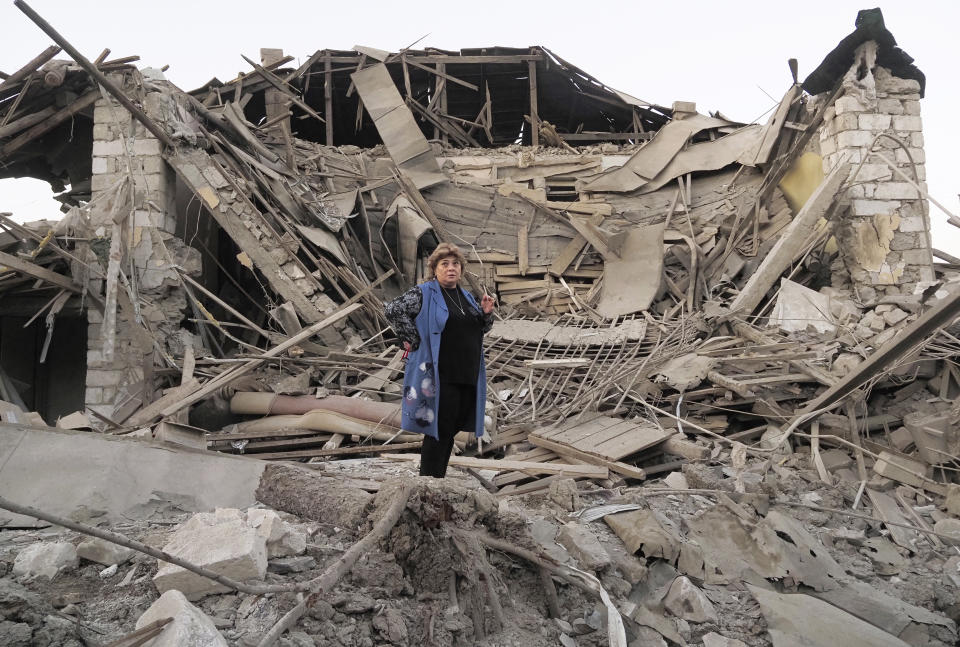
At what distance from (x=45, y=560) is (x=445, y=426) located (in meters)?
1.94

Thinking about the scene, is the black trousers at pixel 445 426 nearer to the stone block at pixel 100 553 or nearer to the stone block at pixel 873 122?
the stone block at pixel 100 553

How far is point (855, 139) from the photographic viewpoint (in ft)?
29.2

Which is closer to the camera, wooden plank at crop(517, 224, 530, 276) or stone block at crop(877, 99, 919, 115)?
stone block at crop(877, 99, 919, 115)

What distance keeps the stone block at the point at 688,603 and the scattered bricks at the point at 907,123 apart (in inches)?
316

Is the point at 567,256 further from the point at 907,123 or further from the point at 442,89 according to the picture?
the point at 442,89

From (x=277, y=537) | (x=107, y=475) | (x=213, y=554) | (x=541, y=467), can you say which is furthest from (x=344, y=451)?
(x=213, y=554)

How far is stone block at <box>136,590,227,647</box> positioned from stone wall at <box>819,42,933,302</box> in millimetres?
8674

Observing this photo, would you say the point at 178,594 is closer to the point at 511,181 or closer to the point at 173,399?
the point at 173,399

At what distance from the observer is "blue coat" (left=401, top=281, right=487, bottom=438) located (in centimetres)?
382

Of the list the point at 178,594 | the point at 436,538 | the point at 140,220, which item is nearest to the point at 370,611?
the point at 436,538

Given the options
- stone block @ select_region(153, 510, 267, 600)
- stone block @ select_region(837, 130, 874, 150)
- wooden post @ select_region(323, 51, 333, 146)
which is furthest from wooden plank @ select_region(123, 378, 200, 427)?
stone block @ select_region(837, 130, 874, 150)

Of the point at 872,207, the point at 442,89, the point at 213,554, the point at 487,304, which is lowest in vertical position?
the point at 213,554

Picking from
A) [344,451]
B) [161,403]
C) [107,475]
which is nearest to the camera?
[107,475]

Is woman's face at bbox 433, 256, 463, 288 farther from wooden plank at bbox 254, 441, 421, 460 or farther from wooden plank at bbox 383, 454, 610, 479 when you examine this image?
wooden plank at bbox 254, 441, 421, 460
